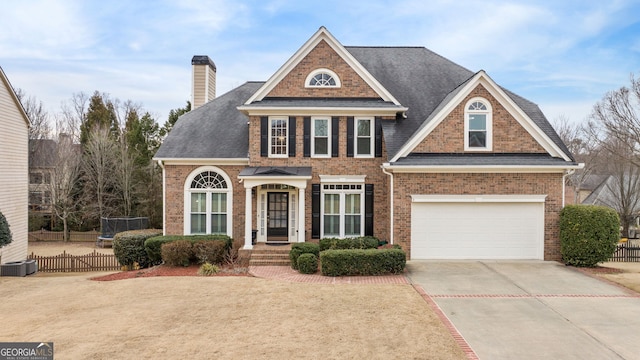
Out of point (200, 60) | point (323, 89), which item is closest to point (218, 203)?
point (323, 89)

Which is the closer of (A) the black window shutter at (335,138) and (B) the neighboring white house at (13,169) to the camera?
(A) the black window shutter at (335,138)

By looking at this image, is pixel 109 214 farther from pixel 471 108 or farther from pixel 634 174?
pixel 634 174

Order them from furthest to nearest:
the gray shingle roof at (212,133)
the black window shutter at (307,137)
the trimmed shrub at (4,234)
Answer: the gray shingle roof at (212,133), the black window shutter at (307,137), the trimmed shrub at (4,234)

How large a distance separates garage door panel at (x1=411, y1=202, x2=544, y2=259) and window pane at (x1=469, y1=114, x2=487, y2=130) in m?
2.87

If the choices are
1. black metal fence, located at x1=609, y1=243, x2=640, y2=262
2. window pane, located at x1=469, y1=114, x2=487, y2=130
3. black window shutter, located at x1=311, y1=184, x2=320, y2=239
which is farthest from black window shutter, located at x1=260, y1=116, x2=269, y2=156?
black metal fence, located at x1=609, y1=243, x2=640, y2=262

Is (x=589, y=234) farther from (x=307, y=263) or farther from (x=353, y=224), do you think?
(x=307, y=263)

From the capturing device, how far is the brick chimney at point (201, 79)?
890 inches

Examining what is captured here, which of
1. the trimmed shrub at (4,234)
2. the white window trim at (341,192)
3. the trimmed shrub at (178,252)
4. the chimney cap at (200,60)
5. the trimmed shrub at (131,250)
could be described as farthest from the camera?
the chimney cap at (200,60)

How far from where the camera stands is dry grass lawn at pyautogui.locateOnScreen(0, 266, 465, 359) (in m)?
8.21

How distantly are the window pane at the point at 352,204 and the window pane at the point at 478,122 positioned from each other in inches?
206

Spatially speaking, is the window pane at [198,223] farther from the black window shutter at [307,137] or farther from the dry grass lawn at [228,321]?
the dry grass lawn at [228,321]

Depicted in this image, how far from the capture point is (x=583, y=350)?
8312 millimetres

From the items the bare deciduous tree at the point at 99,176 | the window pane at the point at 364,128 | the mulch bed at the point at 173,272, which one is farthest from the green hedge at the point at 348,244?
the bare deciduous tree at the point at 99,176

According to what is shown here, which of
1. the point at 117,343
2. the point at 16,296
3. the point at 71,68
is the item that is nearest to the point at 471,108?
the point at 117,343
